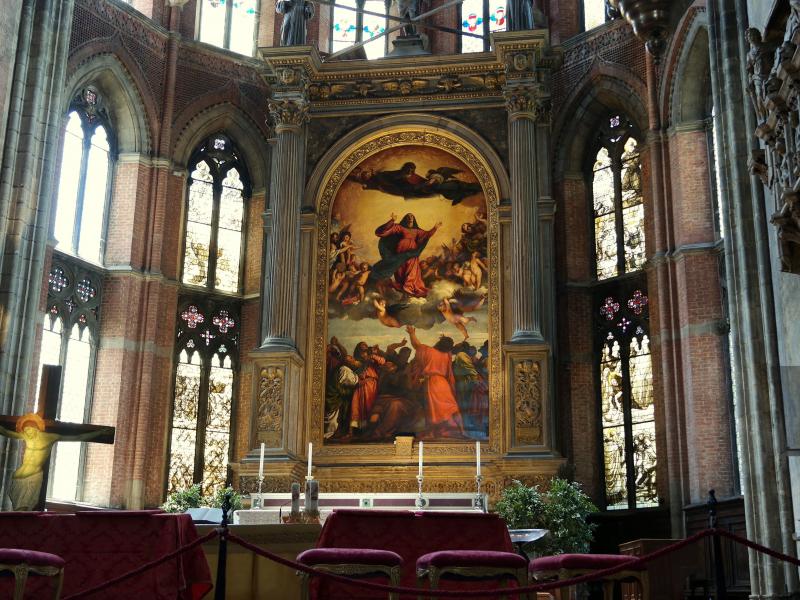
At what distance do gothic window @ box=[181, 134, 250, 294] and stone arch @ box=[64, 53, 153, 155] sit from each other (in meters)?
1.19

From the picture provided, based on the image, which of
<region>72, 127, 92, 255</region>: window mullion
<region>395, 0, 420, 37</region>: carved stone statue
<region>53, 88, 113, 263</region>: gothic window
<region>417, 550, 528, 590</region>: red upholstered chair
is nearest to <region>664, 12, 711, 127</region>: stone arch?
<region>395, 0, 420, 37</region>: carved stone statue

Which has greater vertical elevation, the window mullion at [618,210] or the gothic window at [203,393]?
the window mullion at [618,210]

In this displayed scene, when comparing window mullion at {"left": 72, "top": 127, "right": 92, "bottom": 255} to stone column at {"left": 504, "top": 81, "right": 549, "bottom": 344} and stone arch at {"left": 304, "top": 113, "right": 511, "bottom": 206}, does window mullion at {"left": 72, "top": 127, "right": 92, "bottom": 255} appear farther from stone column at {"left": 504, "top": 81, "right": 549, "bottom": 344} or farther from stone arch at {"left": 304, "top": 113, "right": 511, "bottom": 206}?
stone column at {"left": 504, "top": 81, "right": 549, "bottom": 344}

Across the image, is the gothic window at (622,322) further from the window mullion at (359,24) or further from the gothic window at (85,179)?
the gothic window at (85,179)

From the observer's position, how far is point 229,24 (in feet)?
69.7

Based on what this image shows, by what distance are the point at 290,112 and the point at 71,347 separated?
5385 millimetres

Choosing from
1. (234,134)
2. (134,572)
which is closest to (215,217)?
(234,134)

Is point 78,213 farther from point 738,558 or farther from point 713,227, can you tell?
point 738,558

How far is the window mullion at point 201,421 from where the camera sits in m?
18.8

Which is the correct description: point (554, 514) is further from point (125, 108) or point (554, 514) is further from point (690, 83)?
point (125, 108)

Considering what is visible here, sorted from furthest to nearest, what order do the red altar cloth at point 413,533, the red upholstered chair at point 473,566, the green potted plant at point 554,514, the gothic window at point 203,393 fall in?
the gothic window at point 203,393, the green potted plant at point 554,514, the red altar cloth at point 413,533, the red upholstered chair at point 473,566

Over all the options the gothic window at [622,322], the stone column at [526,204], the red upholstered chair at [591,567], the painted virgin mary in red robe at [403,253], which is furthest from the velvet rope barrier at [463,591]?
the painted virgin mary in red robe at [403,253]

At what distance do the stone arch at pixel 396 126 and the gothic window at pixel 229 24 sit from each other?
3.73m

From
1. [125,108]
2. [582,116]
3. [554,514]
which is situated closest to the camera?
[554,514]
